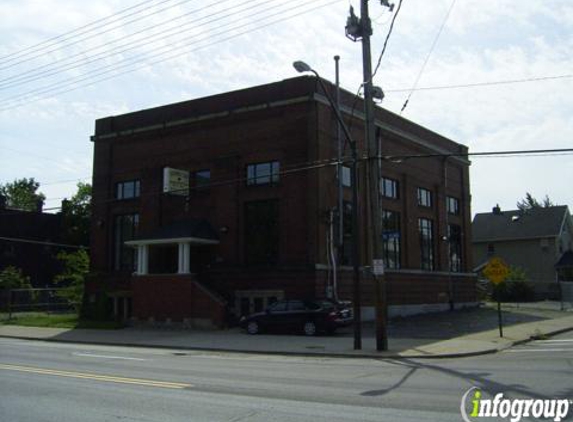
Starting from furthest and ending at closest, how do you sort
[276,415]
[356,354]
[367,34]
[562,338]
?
[562,338] < [367,34] < [356,354] < [276,415]

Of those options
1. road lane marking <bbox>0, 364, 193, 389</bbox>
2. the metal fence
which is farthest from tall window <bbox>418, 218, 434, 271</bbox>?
road lane marking <bbox>0, 364, 193, 389</bbox>

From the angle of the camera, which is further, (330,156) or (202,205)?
(202,205)

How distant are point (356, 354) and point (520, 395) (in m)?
9.03

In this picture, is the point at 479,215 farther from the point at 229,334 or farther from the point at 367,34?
the point at 367,34

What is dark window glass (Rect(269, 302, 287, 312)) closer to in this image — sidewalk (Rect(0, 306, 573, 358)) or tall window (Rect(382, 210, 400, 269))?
sidewalk (Rect(0, 306, 573, 358))

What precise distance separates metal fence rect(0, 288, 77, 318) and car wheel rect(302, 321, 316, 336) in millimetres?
24425

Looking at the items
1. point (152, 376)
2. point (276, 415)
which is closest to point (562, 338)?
point (152, 376)

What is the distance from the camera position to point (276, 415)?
8734mm

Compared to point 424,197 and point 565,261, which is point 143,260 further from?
point 565,261

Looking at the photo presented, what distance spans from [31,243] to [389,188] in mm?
37123

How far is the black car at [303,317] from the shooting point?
987 inches

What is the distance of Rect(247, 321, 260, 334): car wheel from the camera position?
1045 inches

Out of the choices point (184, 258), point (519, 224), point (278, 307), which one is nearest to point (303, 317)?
point (278, 307)

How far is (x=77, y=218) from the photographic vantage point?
61.6 m
